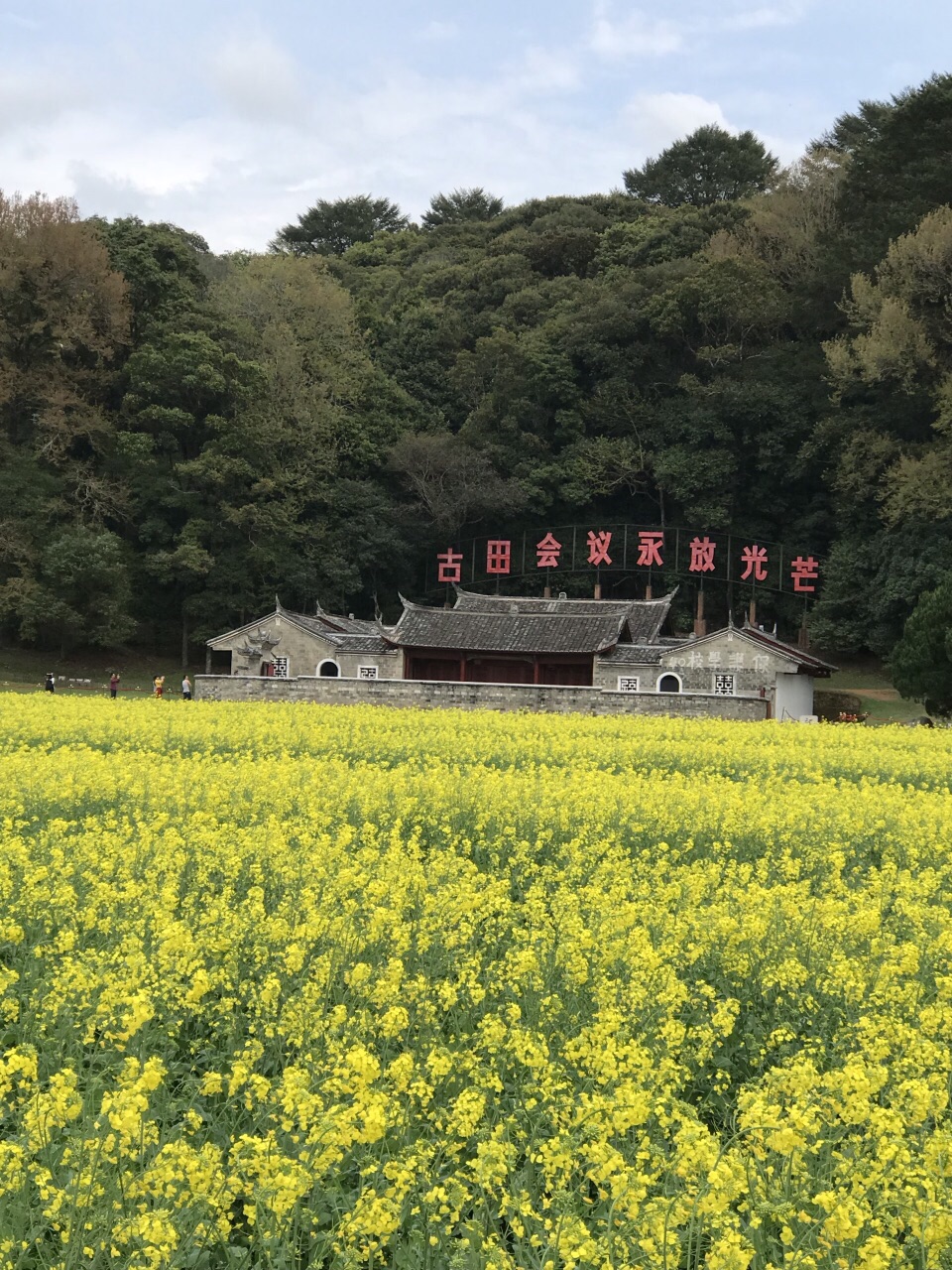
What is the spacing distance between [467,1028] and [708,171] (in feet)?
204

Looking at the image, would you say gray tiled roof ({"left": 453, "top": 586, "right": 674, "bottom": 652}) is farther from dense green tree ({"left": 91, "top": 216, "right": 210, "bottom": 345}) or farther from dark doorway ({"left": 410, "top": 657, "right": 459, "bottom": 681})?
dense green tree ({"left": 91, "top": 216, "right": 210, "bottom": 345})

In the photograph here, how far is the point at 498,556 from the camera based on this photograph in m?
42.0

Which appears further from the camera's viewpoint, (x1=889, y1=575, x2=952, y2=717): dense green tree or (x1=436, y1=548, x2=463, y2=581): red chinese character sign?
(x1=436, y1=548, x2=463, y2=581): red chinese character sign

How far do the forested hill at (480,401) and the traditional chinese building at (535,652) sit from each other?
684 centimetres

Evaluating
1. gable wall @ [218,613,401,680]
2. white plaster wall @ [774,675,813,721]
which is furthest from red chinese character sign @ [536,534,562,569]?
white plaster wall @ [774,675,813,721]

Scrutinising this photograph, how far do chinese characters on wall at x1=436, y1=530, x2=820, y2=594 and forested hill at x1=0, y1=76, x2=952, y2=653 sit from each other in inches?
51.6

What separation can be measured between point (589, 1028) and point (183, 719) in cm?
1468

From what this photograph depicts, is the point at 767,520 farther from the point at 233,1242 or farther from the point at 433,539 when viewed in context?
the point at 233,1242

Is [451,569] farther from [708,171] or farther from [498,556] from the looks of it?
[708,171]

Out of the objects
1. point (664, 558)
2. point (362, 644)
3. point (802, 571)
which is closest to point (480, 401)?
point (664, 558)

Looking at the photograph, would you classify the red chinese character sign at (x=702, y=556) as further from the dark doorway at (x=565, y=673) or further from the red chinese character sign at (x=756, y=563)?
the dark doorway at (x=565, y=673)

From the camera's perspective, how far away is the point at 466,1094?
336cm

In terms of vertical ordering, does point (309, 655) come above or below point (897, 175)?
below

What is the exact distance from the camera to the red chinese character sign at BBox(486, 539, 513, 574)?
42406 millimetres
